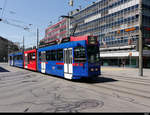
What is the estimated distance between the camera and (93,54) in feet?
38.3

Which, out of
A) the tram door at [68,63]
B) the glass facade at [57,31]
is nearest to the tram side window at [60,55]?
the tram door at [68,63]

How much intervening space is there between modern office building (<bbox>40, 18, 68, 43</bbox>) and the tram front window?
57.6 meters

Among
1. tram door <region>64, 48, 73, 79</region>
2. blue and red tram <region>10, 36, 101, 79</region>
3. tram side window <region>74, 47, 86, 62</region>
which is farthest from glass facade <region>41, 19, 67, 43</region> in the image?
tram side window <region>74, 47, 86, 62</region>

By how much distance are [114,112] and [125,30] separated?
131 ft

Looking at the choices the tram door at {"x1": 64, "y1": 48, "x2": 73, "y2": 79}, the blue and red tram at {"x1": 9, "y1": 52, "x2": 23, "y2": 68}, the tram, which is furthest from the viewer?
the blue and red tram at {"x1": 9, "y1": 52, "x2": 23, "y2": 68}

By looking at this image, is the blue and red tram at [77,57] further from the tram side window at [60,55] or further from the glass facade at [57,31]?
the glass facade at [57,31]

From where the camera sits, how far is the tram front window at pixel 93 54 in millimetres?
11461

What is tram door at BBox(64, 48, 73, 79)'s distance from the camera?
40.2ft

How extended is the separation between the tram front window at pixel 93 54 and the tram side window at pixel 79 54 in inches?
13.5

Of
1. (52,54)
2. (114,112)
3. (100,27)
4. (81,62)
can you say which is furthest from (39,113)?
(100,27)

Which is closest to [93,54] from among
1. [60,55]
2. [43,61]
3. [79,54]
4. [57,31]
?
[79,54]

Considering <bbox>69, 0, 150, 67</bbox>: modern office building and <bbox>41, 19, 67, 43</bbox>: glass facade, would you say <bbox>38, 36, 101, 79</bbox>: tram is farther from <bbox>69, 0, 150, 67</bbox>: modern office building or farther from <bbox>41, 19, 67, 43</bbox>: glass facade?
<bbox>41, 19, 67, 43</bbox>: glass facade

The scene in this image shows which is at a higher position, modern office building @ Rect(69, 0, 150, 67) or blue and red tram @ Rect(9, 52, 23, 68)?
modern office building @ Rect(69, 0, 150, 67)

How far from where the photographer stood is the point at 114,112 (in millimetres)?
5191
